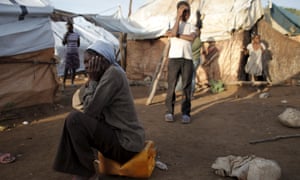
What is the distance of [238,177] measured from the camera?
9.04 ft

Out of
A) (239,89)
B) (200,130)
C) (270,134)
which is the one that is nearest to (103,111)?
(200,130)

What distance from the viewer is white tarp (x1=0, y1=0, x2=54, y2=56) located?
15.7 feet

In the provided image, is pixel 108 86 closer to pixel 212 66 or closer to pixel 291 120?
pixel 291 120

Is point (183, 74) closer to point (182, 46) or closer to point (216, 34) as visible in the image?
point (182, 46)

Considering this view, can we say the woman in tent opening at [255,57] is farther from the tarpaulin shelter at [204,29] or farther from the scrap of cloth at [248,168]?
the scrap of cloth at [248,168]

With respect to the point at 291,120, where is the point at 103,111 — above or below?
above

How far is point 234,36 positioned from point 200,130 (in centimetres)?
486

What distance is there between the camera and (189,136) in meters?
4.12

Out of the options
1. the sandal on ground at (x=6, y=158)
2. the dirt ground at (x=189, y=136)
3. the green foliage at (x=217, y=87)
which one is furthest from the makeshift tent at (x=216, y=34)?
the sandal on ground at (x=6, y=158)

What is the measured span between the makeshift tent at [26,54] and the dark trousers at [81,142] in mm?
2990

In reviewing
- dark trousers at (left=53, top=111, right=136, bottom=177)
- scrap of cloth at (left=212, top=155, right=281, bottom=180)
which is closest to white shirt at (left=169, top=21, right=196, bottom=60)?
scrap of cloth at (left=212, top=155, right=281, bottom=180)

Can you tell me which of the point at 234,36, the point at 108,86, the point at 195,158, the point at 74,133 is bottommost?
the point at 195,158

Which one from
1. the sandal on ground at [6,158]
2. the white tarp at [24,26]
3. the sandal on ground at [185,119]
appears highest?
the white tarp at [24,26]

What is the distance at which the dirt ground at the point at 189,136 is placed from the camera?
3.03m
